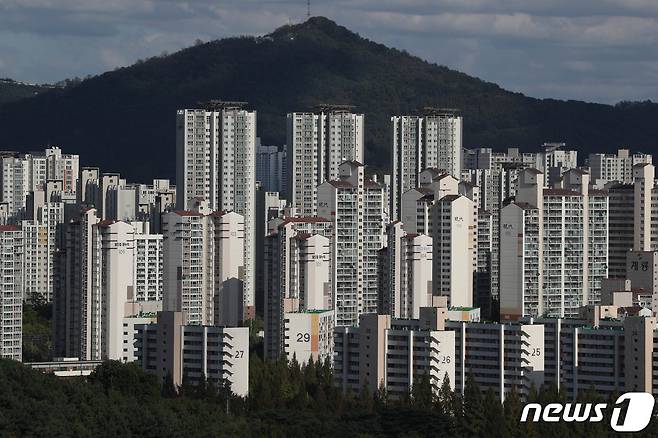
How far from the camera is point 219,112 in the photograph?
169 feet

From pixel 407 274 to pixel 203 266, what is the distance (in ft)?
12.8

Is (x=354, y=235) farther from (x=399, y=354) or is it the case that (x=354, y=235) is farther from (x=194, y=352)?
(x=399, y=354)

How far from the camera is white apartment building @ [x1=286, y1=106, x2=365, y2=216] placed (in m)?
52.3

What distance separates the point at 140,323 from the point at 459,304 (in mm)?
8135

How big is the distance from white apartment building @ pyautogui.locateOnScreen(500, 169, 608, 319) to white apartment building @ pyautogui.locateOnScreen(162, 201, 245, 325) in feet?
17.2

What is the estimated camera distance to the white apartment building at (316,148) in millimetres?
52281

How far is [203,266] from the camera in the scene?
1662 inches

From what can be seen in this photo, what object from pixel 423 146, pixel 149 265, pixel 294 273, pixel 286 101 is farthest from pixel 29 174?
pixel 294 273

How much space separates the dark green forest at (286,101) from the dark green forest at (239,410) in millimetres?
45614

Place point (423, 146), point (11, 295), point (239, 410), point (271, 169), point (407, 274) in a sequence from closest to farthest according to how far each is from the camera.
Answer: point (239, 410) → point (11, 295) → point (407, 274) → point (423, 146) → point (271, 169)

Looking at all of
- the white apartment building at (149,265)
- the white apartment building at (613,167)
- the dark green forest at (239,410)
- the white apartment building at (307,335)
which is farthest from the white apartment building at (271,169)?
the dark green forest at (239,410)

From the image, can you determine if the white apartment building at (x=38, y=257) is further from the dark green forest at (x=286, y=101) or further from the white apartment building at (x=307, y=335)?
the dark green forest at (x=286, y=101)

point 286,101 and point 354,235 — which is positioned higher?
point 286,101

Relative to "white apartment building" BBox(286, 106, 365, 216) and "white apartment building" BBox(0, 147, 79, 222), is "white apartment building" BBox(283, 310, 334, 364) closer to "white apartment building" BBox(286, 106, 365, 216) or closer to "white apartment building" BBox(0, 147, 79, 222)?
"white apartment building" BBox(286, 106, 365, 216)
